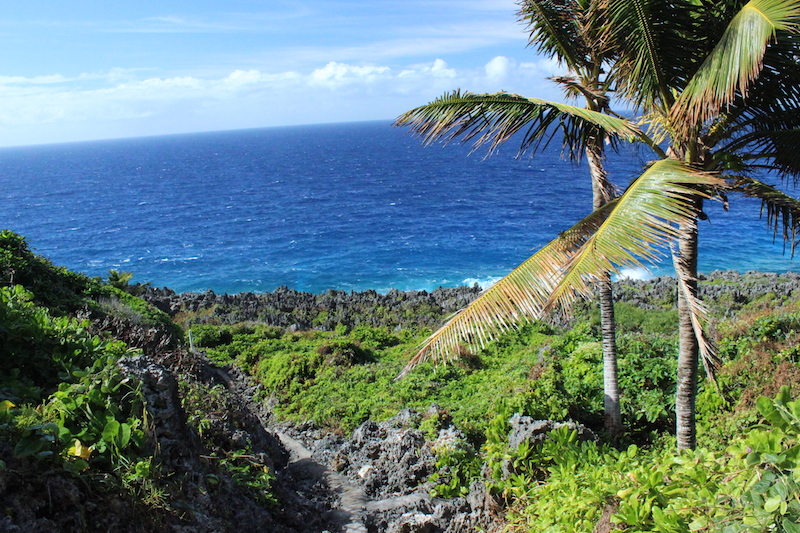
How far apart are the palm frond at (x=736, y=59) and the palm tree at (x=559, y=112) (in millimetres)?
1475

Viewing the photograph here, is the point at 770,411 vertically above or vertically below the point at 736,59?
below

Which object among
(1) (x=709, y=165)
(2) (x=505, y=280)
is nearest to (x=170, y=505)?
(2) (x=505, y=280)

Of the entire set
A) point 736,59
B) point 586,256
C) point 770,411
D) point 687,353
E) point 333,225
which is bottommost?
point 333,225

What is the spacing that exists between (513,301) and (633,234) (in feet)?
4.58

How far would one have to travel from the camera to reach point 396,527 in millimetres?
6887

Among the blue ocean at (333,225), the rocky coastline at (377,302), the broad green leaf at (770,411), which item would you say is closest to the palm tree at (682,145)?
the broad green leaf at (770,411)

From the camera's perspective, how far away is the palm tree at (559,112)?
6578 mm

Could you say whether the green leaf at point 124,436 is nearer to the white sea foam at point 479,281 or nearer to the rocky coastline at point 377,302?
the rocky coastline at point 377,302

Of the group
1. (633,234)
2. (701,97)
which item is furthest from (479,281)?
(633,234)

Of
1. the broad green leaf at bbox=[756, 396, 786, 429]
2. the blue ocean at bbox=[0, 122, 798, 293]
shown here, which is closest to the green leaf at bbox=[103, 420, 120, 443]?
the broad green leaf at bbox=[756, 396, 786, 429]

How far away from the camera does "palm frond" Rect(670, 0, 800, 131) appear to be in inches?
183

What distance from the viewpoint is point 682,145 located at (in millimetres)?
6066

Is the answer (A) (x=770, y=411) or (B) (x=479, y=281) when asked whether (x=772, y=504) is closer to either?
(A) (x=770, y=411)

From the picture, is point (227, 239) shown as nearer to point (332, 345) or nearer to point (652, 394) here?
point (332, 345)
